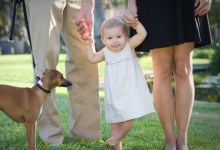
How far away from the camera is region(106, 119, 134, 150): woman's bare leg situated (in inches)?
157

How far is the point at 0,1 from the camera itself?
3372 centimetres

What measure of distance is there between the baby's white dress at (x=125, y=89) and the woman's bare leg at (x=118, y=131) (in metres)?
0.08

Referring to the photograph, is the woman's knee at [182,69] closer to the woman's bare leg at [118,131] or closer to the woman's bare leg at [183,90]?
the woman's bare leg at [183,90]

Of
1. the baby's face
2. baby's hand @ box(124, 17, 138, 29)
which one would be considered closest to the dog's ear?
the baby's face

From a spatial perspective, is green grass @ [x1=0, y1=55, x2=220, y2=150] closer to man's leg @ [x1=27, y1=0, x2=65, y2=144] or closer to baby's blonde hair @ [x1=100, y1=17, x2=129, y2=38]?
man's leg @ [x1=27, y1=0, x2=65, y2=144]

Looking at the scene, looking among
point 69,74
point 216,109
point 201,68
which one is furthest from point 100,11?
point 69,74

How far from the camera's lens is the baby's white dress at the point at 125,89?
3.94 meters

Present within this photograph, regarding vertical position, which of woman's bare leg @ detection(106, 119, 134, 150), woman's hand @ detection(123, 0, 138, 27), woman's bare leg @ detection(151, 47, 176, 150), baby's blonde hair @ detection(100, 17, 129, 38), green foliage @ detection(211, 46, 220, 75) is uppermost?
woman's hand @ detection(123, 0, 138, 27)

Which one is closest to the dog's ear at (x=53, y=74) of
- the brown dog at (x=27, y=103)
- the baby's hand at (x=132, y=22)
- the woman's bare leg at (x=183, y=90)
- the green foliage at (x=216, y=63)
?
the brown dog at (x=27, y=103)

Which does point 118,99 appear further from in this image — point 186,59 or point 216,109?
point 216,109

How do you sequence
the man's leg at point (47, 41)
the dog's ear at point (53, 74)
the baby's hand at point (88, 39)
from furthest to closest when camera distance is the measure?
the baby's hand at point (88, 39)
the man's leg at point (47, 41)
the dog's ear at point (53, 74)

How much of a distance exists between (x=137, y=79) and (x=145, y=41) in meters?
0.36

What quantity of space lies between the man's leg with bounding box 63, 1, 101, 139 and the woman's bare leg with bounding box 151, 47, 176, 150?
26.4 inches

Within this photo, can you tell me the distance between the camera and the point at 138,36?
400 centimetres
